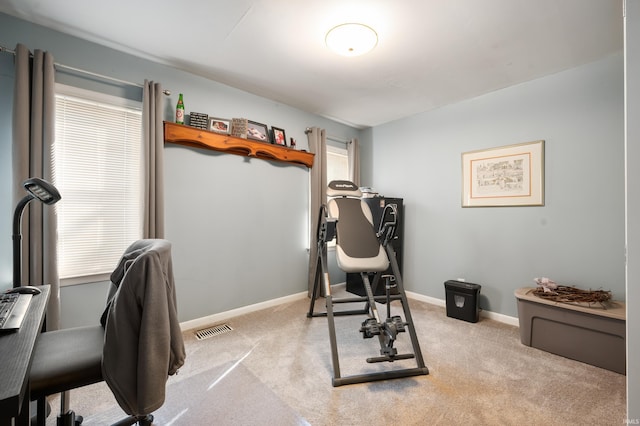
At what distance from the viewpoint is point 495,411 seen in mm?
1600

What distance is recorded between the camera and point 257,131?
3.12 m

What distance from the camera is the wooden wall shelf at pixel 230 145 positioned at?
250cm

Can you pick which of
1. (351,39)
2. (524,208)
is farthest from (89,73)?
(524,208)

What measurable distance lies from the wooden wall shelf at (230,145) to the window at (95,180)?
295 mm

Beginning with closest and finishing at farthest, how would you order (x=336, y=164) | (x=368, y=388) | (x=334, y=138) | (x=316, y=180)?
(x=368, y=388)
(x=316, y=180)
(x=334, y=138)
(x=336, y=164)

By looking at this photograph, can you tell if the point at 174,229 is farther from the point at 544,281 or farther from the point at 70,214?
the point at 544,281

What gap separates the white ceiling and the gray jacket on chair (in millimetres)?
1756

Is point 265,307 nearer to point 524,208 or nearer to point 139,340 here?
point 139,340

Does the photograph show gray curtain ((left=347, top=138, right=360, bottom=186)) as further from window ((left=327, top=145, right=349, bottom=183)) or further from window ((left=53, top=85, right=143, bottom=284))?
window ((left=53, top=85, right=143, bottom=284))

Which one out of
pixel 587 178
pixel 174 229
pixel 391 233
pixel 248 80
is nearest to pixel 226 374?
pixel 174 229

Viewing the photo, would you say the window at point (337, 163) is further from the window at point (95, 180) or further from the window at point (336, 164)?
the window at point (95, 180)

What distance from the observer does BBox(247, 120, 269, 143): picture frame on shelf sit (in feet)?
10.1

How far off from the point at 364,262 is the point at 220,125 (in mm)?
1982

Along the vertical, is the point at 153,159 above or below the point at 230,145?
below
